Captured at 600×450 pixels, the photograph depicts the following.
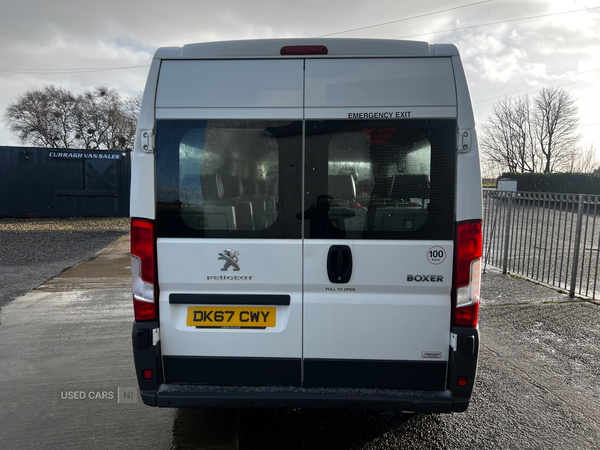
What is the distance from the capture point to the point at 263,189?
103 inches

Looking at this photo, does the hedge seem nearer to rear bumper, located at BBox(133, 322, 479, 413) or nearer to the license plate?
rear bumper, located at BBox(133, 322, 479, 413)

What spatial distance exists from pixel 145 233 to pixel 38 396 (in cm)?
207

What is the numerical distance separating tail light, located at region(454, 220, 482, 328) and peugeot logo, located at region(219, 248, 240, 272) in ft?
4.28

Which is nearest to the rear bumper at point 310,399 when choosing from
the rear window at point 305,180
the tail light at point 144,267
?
the tail light at point 144,267

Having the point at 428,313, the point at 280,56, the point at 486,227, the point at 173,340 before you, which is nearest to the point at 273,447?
the point at 173,340

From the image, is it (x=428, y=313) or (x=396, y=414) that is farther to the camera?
(x=396, y=414)

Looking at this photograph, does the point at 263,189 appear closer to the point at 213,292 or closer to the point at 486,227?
the point at 213,292

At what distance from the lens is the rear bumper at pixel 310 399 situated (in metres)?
2.57

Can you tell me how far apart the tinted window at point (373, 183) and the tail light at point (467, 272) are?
94mm

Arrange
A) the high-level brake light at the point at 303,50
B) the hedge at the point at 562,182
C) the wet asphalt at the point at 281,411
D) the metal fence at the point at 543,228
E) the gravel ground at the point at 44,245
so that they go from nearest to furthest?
the high-level brake light at the point at 303,50
the wet asphalt at the point at 281,411
the metal fence at the point at 543,228
the gravel ground at the point at 44,245
the hedge at the point at 562,182

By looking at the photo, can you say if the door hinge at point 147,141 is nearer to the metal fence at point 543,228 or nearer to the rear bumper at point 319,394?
the rear bumper at point 319,394

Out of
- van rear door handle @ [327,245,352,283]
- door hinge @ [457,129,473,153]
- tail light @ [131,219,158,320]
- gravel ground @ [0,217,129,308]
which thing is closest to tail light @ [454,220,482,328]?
door hinge @ [457,129,473,153]

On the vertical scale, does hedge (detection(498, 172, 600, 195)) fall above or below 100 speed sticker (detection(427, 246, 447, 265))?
above

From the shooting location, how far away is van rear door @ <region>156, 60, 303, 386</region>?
8.44ft
